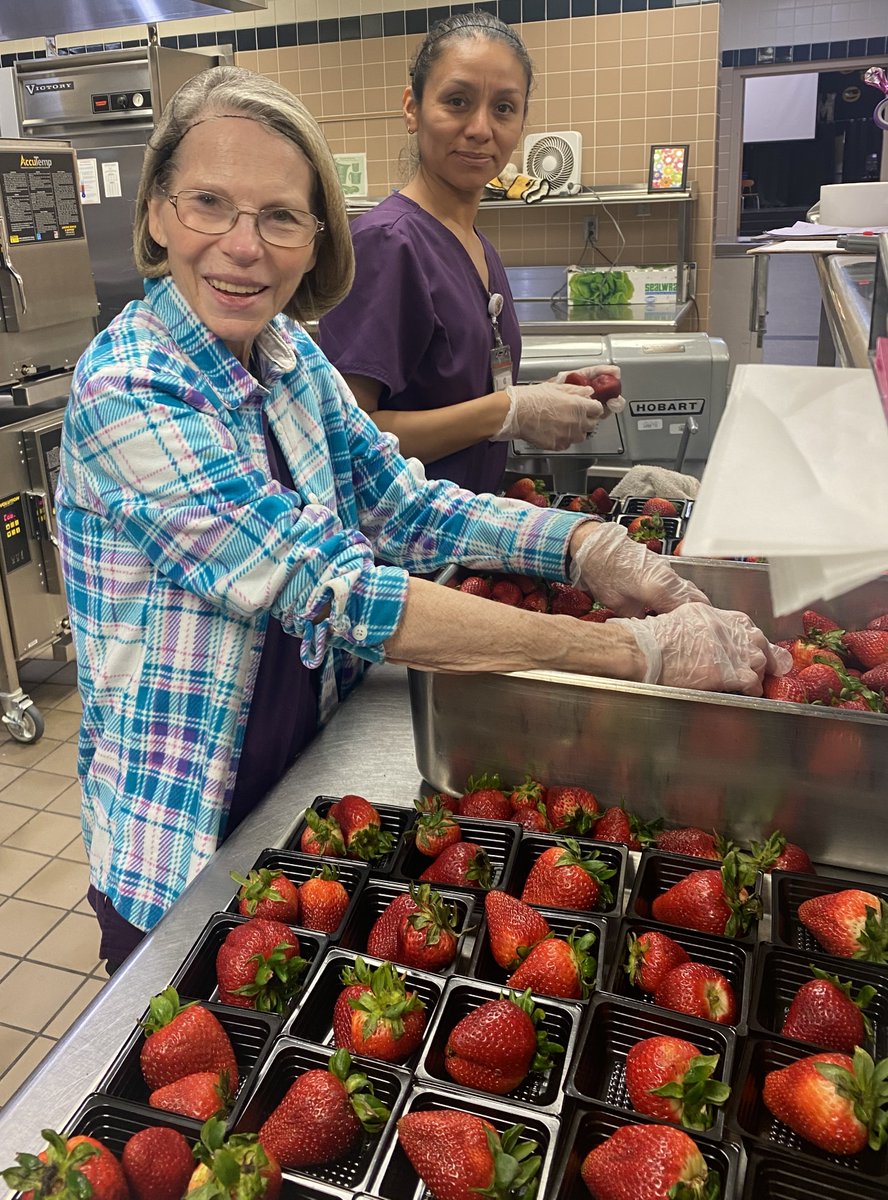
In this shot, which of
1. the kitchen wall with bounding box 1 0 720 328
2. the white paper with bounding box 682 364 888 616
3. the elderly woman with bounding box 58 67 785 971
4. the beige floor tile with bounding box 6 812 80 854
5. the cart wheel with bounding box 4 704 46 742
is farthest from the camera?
the kitchen wall with bounding box 1 0 720 328

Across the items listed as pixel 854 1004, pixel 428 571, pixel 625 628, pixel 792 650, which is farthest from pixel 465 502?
pixel 854 1004

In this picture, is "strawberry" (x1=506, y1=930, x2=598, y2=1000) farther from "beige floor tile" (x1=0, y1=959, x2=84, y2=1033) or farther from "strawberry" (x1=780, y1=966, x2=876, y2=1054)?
"beige floor tile" (x1=0, y1=959, x2=84, y2=1033)

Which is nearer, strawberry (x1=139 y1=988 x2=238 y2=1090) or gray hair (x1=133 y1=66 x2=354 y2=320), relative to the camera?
strawberry (x1=139 y1=988 x2=238 y2=1090)

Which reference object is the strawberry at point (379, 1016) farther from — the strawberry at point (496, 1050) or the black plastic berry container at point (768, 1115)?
the black plastic berry container at point (768, 1115)

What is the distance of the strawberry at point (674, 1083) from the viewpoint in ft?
2.61

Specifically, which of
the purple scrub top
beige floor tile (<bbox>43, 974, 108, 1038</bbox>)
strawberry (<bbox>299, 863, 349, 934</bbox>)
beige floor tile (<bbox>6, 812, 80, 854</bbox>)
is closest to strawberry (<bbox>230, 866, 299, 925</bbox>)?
strawberry (<bbox>299, 863, 349, 934</bbox>)

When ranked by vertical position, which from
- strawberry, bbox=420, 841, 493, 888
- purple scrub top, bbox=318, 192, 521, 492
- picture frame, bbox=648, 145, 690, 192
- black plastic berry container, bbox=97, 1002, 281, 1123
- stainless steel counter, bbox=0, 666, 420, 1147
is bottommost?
stainless steel counter, bbox=0, 666, 420, 1147

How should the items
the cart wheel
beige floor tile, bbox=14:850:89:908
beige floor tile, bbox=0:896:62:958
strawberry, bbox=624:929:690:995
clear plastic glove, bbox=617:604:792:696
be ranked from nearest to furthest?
strawberry, bbox=624:929:690:995 < clear plastic glove, bbox=617:604:792:696 < beige floor tile, bbox=0:896:62:958 < beige floor tile, bbox=14:850:89:908 < the cart wheel

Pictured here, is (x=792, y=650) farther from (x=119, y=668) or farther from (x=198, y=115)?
(x=198, y=115)

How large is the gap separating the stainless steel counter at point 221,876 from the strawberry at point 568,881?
0.32 m

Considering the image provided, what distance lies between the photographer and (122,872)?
4.32ft

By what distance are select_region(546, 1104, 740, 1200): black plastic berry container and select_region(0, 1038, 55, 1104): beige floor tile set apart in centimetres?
169

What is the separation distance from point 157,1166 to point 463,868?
0.42 metres

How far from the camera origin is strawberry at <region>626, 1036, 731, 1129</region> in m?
0.79
